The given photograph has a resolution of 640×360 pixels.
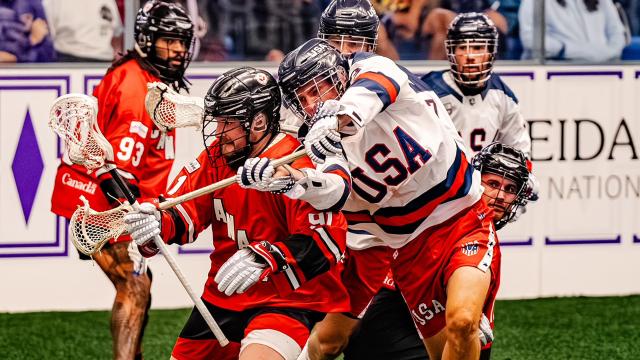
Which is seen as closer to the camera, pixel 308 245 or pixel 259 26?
pixel 308 245

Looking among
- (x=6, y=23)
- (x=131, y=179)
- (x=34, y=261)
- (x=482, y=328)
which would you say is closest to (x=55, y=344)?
(x=34, y=261)

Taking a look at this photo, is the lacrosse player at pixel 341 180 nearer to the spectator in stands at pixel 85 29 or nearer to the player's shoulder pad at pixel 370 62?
the player's shoulder pad at pixel 370 62

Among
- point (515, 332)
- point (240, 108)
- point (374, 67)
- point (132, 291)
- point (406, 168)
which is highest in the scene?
Answer: point (374, 67)

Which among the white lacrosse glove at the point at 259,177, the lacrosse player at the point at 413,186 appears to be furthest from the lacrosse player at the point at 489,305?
the white lacrosse glove at the point at 259,177

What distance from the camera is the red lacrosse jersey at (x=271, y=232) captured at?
Result: 429cm

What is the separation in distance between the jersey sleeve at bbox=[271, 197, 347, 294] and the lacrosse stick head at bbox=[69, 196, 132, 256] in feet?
1.92

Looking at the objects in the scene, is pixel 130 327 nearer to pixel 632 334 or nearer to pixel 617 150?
pixel 632 334

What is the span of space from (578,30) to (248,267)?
454cm

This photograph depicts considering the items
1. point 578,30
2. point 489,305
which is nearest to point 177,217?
point 489,305

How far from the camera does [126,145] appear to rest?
237 inches

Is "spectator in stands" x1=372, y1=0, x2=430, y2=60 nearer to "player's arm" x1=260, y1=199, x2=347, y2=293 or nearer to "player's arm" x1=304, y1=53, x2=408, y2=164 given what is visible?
"player's arm" x1=304, y1=53, x2=408, y2=164

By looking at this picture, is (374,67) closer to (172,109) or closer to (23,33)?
(172,109)

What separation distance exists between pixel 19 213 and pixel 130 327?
1.87 m

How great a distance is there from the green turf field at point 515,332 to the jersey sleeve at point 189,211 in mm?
2249
